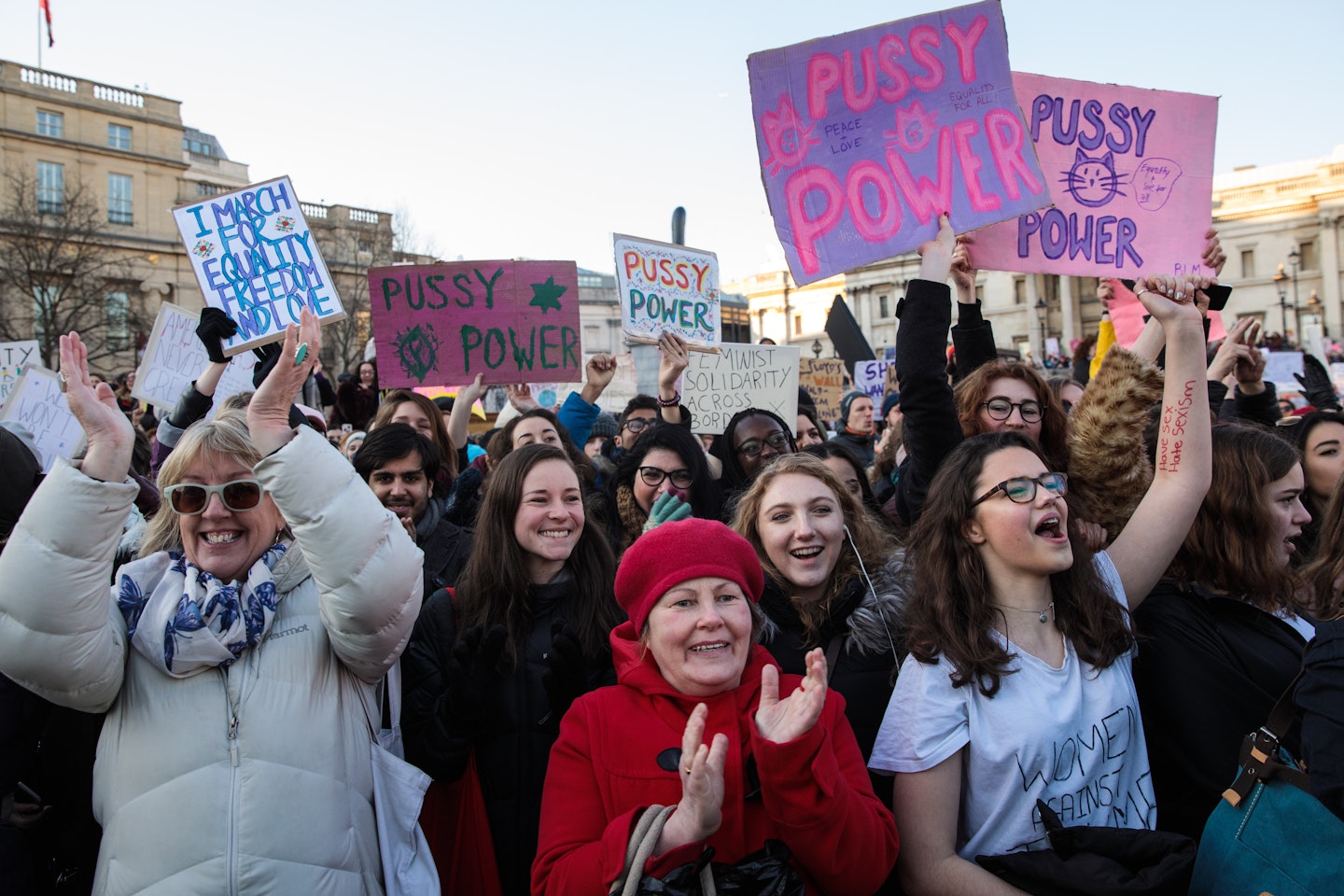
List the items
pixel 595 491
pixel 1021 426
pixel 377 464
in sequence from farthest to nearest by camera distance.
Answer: pixel 595 491, pixel 377 464, pixel 1021 426

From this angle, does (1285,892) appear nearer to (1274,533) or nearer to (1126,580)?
(1126,580)

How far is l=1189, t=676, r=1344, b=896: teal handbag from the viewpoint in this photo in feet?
6.00

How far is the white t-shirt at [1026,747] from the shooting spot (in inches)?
90.1

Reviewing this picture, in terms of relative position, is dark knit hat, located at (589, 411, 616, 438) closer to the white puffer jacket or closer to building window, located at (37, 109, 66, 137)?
the white puffer jacket

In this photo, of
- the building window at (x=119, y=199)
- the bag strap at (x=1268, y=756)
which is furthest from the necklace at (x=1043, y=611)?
the building window at (x=119, y=199)

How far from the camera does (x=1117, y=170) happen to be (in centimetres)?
429

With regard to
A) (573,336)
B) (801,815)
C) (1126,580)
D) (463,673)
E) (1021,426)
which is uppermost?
(573,336)

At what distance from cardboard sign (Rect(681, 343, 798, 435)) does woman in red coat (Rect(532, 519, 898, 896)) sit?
5141 millimetres

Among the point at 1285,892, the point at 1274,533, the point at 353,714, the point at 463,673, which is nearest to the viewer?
the point at 1285,892

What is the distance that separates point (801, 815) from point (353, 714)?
1243 millimetres

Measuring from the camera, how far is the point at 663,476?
4164 mm

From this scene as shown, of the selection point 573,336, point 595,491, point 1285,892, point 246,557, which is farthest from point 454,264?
point 1285,892

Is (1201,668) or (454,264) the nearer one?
(1201,668)

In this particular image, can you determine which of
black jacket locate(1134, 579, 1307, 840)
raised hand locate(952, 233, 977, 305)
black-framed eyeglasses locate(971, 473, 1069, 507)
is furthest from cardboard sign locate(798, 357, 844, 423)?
black-framed eyeglasses locate(971, 473, 1069, 507)
